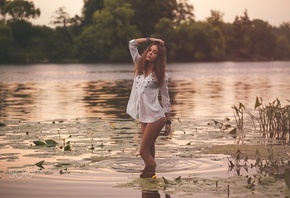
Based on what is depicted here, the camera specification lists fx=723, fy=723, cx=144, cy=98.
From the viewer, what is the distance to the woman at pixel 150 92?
11.5 m

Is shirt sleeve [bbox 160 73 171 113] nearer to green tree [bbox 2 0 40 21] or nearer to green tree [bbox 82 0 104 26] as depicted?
green tree [bbox 2 0 40 21]

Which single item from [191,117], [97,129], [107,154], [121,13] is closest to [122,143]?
[107,154]

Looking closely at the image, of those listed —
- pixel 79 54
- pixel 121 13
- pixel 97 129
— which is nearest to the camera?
pixel 97 129

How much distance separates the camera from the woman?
11500 millimetres

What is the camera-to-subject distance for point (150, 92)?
1163 cm

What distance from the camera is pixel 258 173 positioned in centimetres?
1156

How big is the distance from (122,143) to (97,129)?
3412mm

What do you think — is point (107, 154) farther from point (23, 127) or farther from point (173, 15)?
point (173, 15)

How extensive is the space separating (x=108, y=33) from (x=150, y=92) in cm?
12491

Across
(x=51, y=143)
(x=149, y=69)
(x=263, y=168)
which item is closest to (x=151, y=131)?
(x=149, y=69)

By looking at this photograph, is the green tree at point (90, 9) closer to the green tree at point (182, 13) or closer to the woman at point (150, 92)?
the green tree at point (182, 13)

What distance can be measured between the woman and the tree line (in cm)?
12321

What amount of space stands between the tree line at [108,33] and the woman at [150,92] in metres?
123

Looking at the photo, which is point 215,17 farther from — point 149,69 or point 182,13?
point 149,69
